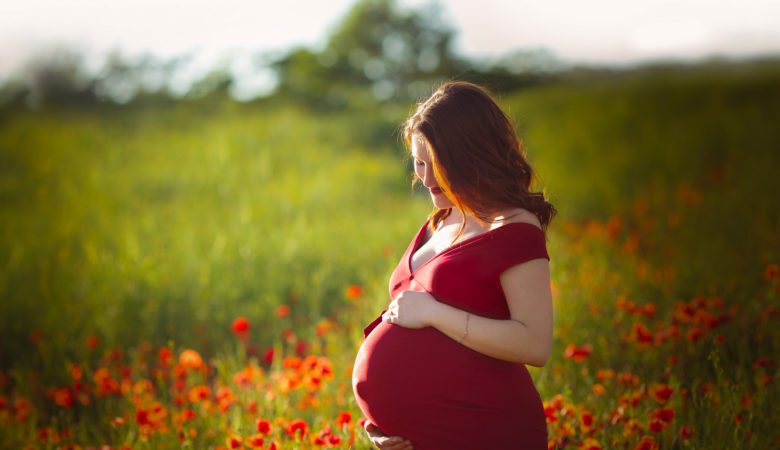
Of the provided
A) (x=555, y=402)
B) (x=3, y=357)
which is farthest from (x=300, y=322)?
(x=555, y=402)

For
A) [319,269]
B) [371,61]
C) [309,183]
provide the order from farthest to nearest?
[371,61]
[309,183]
[319,269]

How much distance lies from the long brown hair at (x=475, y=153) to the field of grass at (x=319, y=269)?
30 centimetres

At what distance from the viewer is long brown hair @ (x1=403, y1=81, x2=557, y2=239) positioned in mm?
1970

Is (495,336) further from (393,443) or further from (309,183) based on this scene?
(309,183)

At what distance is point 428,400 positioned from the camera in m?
1.96

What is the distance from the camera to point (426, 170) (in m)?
2.04

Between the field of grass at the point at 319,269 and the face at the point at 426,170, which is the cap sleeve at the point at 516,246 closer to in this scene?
the face at the point at 426,170

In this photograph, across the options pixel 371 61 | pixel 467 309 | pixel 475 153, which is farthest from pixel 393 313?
pixel 371 61

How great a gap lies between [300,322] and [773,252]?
2.95 metres

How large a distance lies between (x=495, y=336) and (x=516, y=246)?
0.79 feet

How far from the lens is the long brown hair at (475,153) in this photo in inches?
77.5

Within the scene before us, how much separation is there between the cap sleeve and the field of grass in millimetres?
434

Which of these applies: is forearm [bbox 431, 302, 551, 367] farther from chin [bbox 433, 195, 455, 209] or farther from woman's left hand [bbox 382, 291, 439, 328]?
chin [bbox 433, 195, 455, 209]

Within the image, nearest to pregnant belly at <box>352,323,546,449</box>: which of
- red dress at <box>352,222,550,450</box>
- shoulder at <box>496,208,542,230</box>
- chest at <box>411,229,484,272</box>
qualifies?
red dress at <box>352,222,550,450</box>
